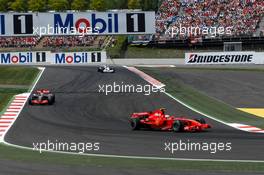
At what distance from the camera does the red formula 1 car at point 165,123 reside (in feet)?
61.9

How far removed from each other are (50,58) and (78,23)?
14147 millimetres

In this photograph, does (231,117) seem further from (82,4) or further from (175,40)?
(82,4)

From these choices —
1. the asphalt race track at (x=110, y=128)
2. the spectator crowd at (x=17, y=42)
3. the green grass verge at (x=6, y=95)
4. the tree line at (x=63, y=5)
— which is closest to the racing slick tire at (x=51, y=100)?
the asphalt race track at (x=110, y=128)

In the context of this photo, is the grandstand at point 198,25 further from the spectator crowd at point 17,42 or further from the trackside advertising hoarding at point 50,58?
the trackside advertising hoarding at point 50,58

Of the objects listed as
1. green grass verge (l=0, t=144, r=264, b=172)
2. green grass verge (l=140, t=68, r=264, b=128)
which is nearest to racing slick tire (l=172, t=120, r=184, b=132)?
green grass verge (l=140, t=68, r=264, b=128)

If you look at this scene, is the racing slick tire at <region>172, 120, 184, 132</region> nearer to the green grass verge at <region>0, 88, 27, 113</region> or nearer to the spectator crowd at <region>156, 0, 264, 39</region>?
the green grass verge at <region>0, 88, 27, 113</region>

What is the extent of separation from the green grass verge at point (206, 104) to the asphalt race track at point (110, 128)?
828 millimetres

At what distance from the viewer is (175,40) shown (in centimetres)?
5325

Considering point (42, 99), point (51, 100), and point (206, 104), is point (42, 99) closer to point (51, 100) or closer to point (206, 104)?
point (51, 100)

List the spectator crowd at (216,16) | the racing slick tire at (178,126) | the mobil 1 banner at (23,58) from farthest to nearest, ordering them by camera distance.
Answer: the spectator crowd at (216,16) < the mobil 1 banner at (23,58) < the racing slick tire at (178,126)

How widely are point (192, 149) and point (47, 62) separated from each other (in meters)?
34.4

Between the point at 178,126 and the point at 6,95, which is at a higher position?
the point at 178,126

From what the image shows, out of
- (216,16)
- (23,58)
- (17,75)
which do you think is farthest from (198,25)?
(17,75)

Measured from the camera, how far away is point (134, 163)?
41.5 feet
